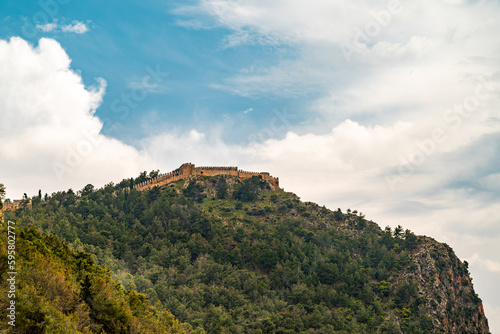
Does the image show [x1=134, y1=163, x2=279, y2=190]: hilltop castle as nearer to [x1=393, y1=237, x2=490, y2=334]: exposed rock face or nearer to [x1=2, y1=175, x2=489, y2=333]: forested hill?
[x1=2, y1=175, x2=489, y2=333]: forested hill

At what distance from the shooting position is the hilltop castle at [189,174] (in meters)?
117

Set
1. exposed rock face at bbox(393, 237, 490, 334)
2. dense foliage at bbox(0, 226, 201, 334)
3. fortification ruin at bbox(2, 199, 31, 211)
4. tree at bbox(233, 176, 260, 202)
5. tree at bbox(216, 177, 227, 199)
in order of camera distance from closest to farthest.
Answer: dense foliage at bbox(0, 226, 201, 334), exposed rock face at bbox(393, 237, 490, 334), fortification ruin at bbox(2, 199, 31, 211), tree at bbox(216, 177, 227, 199), tree at bbox(233, 176, 260, 202)

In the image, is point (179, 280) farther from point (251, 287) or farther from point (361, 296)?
point (361, 296)

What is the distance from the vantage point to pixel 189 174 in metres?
120

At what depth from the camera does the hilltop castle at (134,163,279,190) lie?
383ft

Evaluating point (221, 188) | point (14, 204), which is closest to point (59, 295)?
point (14, 204)

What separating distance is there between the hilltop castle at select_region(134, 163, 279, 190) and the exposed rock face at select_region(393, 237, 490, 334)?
42.4 metres

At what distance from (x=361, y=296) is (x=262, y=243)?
20.6 meters

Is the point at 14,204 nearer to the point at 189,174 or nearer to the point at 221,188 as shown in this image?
the point at 189,174

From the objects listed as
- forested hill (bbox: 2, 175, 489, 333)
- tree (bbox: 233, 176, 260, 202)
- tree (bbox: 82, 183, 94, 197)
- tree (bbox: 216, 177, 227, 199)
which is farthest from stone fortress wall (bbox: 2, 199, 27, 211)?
tree (bbox: 233, 176, 260, 202)

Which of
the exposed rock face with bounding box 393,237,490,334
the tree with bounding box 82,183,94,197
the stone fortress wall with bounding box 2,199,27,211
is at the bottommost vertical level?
the exposed rock face with bounding box 393,237,490,334

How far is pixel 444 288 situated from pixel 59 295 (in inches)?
3130

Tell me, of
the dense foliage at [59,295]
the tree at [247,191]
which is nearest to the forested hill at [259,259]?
the tree at [247,191]

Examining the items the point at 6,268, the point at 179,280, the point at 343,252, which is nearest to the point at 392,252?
the point at 343,252
